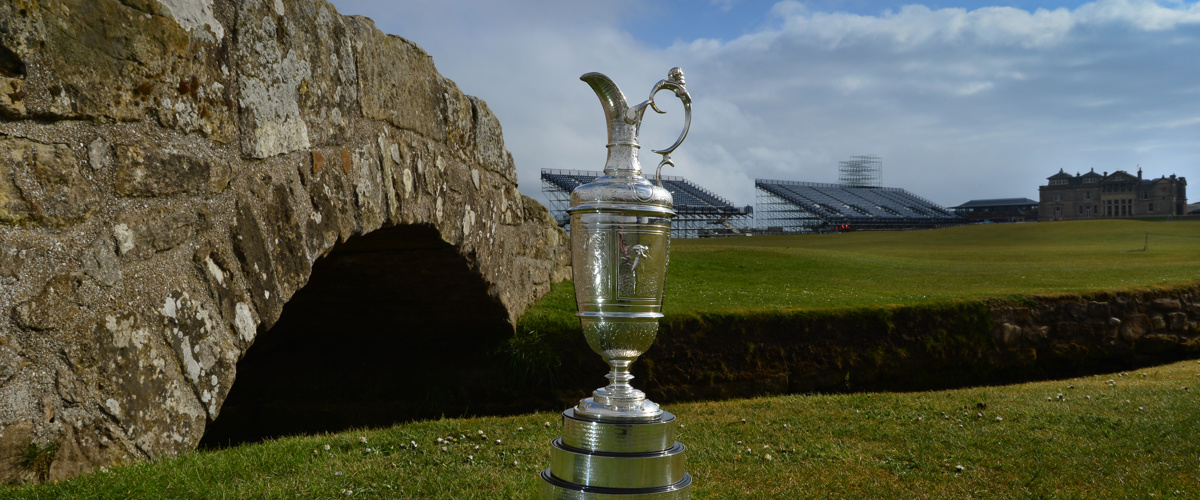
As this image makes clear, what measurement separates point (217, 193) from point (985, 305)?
25.0 ft

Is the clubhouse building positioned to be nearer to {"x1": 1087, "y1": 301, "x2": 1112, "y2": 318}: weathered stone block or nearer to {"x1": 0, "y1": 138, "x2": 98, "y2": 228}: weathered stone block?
{"x1": 1087, "y1": 301, "x2": 1112, "y2": 318}: weathered stone block

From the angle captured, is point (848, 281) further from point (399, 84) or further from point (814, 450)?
point (399, 84)

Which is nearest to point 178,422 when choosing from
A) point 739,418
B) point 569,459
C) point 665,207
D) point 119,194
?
point 119,194

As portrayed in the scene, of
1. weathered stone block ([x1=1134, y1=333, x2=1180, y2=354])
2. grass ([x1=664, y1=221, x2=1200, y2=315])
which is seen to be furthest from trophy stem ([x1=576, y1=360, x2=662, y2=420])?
weathered stone block ([x1=1134, y1=333, x2=1180, y2=354])

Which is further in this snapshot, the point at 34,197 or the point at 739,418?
the point at 739,418

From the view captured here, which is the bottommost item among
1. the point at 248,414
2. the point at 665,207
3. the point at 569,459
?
the point at 248,414

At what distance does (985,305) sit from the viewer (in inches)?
332

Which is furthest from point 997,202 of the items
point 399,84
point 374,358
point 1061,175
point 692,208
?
point 399,84

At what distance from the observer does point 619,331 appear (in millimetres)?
2764

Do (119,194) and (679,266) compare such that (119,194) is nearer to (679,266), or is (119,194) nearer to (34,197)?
(34,197)

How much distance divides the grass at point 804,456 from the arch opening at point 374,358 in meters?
0.70

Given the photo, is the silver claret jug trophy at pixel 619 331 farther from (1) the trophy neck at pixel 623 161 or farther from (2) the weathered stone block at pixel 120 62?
(2) the weathered stone block at pixel 120 62

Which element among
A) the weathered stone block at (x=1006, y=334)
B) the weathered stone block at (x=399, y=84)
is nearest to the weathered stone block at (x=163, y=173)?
the weathered stone block at (x=399, y=84)

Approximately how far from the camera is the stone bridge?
2.43m
